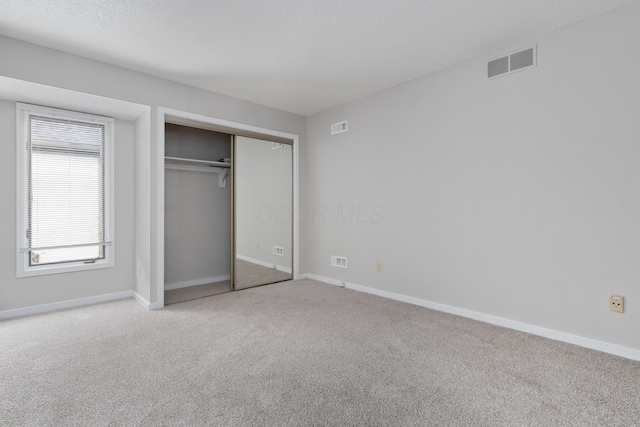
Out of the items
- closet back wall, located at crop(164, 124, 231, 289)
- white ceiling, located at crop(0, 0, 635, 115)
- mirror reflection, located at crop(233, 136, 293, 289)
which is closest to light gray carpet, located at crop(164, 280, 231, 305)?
closet back wall, located at crop(164, 124, 231, 289)

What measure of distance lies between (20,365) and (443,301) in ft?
11.7

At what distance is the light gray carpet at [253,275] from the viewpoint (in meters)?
4.27

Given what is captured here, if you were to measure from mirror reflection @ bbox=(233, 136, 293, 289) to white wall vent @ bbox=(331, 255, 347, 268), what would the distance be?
690 mm

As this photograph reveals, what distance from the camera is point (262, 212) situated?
14.8 feet

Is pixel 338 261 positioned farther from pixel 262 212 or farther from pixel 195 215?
pixel 195 215

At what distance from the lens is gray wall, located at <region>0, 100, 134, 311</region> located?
3.13 meters

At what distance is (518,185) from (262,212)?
3.11m

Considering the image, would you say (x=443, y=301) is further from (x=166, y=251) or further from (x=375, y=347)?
(x=166, y=251)

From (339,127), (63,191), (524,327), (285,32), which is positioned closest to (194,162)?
(63,191)

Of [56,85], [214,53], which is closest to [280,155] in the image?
[214,53]

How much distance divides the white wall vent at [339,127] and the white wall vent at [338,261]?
69.3 inches

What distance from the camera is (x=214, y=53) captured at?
296 centimetres

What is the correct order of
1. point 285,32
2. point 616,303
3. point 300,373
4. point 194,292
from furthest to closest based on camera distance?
point 194,292, point 285,32, point 616,303, point 300,373

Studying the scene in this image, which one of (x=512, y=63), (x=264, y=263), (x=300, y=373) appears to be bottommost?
(x=300, y=373)
